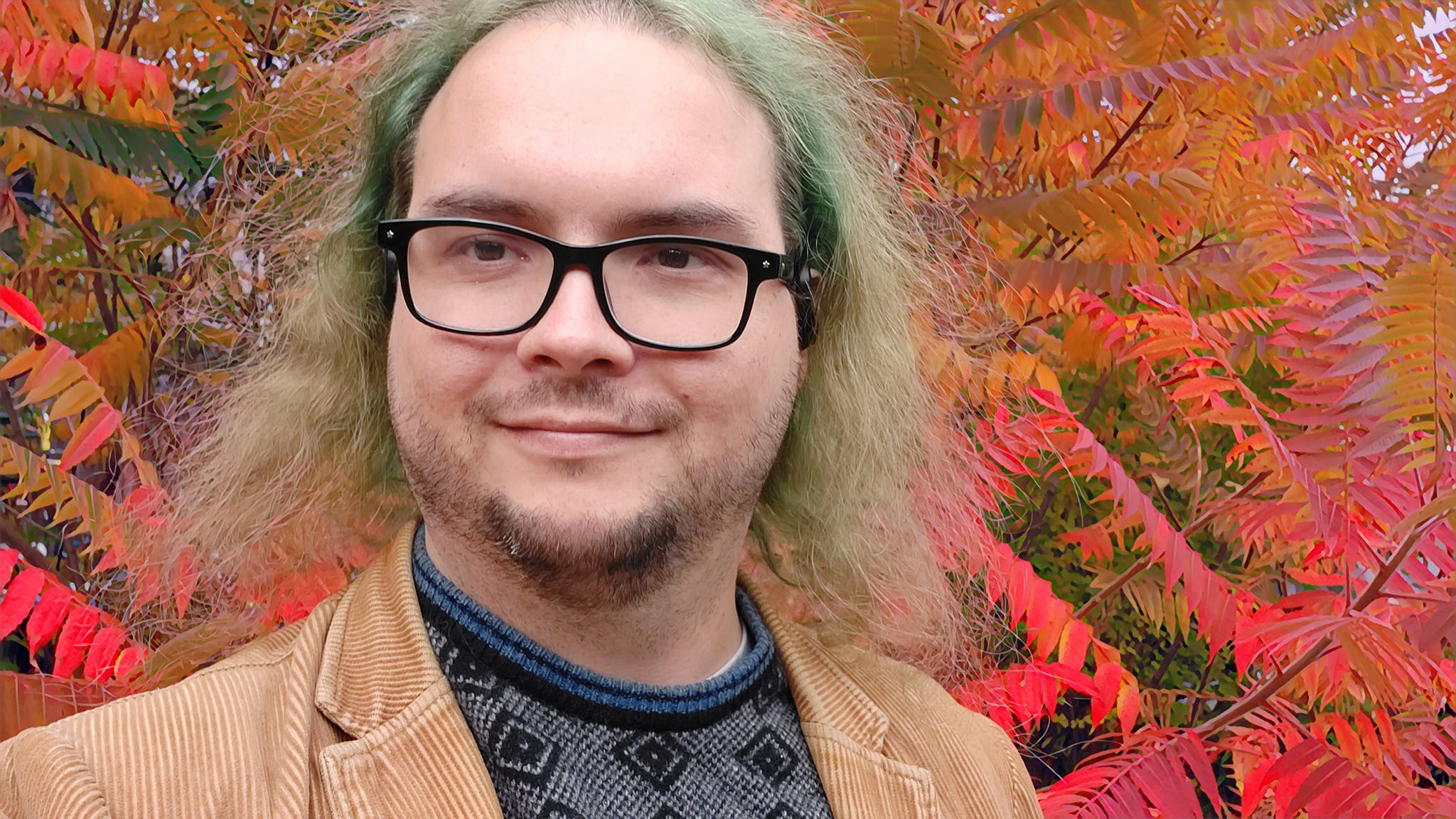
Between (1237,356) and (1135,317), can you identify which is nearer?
(1135,317)

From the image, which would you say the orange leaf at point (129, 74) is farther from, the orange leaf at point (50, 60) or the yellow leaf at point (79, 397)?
the yellow leaf at point (79, 397)

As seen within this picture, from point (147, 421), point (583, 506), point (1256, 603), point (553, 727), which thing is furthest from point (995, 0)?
point (147, 421)

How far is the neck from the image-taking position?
5.56 ft

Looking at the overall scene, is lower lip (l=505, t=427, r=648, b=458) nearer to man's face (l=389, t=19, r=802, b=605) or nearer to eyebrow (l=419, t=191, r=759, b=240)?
man's face (l=389, t=19, r=802, b=605)

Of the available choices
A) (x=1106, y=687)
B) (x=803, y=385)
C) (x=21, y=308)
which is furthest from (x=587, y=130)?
(x=1106, y=687)

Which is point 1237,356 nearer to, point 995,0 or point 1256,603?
point 1256,603

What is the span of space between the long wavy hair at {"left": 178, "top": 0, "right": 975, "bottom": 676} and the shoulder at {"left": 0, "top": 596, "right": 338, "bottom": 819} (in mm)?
721

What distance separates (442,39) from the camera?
1997mm

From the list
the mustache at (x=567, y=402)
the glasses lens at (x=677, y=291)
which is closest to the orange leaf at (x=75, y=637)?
the mustache at (x=567, y=402)

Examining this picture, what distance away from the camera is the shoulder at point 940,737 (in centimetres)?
208

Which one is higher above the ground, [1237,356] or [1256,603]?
[1237,356]

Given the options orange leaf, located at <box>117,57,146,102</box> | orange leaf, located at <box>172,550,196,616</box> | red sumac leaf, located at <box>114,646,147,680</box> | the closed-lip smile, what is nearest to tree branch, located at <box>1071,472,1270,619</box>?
the closed-lip smile

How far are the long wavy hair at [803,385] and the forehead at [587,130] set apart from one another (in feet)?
0.33

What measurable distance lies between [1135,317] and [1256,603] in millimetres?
1155
